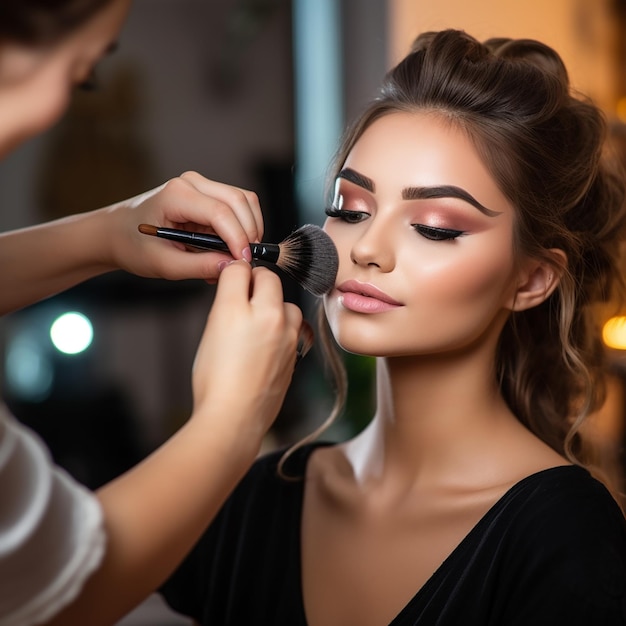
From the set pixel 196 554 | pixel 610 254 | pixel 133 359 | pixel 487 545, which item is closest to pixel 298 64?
pixel 133 359

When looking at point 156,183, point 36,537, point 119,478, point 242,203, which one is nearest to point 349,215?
point 242,203

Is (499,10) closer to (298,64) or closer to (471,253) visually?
(298,64)

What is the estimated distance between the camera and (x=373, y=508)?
3.79 feet

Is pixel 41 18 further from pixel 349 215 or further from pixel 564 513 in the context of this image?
pixel 564 513

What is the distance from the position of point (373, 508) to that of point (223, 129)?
1277 millimetres

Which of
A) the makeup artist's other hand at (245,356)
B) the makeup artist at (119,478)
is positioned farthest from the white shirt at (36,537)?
the makeup artist's other hand at (245,356)

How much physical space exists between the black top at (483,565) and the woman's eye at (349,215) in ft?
1.21

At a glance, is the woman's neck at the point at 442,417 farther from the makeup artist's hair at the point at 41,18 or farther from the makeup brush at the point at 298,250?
the makeup artist's hair at the point at 41,18

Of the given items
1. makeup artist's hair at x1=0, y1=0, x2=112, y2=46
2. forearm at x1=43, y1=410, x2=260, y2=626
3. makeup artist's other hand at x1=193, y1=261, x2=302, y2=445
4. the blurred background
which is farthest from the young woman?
the blurred background

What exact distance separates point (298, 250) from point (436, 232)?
6.6 inches

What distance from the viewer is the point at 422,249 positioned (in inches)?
40.1

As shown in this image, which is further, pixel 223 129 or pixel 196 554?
pixel 223 129

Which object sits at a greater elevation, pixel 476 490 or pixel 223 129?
pixel 223 129

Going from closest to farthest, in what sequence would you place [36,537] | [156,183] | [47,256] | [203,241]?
[36,537]
[203,241]
[47,256]
[156,183]
